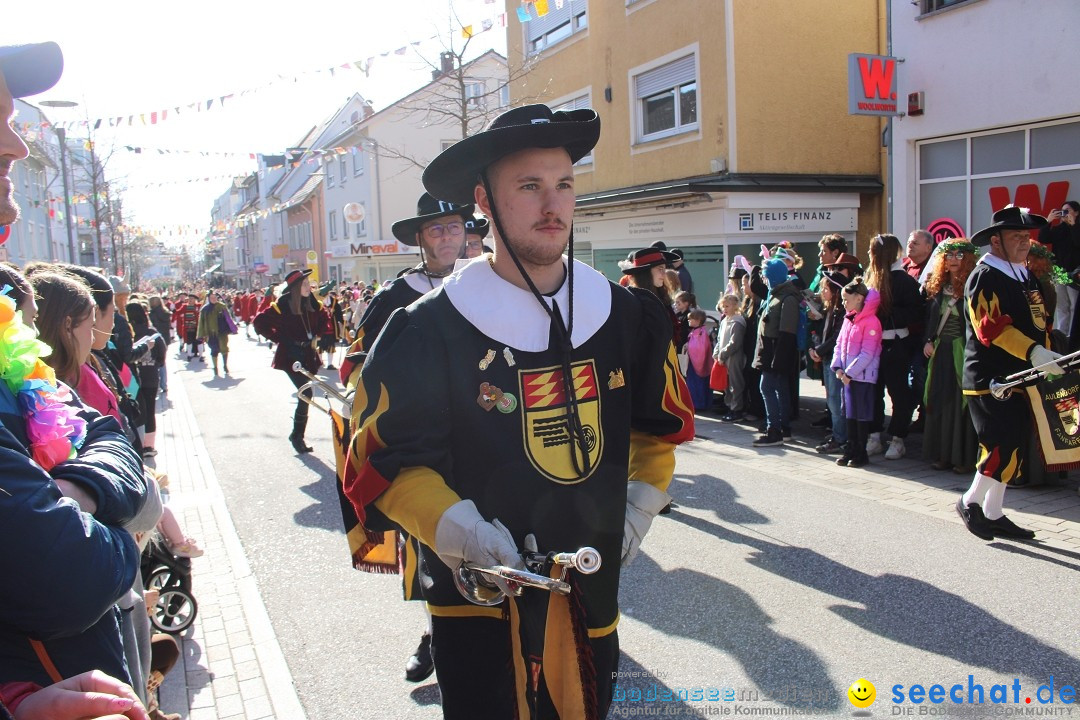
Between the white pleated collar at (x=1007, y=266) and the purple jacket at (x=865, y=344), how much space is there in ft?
6.41

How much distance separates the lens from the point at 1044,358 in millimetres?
4805

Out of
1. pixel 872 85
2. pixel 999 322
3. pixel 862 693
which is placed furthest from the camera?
pixel 872 85

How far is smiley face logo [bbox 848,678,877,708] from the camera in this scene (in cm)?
338

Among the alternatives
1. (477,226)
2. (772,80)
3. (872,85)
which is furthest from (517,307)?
(772,80)

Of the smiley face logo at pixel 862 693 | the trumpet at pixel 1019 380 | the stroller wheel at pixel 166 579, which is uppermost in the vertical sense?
the trumpet at pixel 1019 380

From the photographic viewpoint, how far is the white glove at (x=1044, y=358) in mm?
4711

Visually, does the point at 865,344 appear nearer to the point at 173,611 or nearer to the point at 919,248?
the point at 919,248

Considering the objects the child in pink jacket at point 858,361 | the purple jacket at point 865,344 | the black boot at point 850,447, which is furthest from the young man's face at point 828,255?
the black boot at point 850,447

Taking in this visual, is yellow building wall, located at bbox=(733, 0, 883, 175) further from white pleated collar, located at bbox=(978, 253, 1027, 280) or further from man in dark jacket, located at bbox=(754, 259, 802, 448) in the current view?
white pleated collar, located at bbox=(978, 253, 1027, 280)

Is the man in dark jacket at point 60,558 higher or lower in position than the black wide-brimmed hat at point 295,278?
lower

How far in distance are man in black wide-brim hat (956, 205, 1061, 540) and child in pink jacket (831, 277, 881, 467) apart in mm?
1839

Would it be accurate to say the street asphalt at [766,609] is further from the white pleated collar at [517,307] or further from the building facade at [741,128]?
the building facade at [741,128]

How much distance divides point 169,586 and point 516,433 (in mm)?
3018

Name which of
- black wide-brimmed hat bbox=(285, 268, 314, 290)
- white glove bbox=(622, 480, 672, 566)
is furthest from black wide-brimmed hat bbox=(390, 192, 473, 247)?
black wide-brimmed hat bbox=(285, 268, 314, 290)
